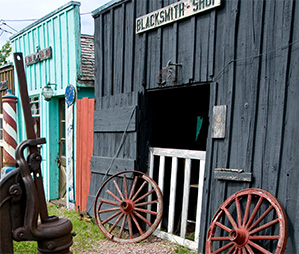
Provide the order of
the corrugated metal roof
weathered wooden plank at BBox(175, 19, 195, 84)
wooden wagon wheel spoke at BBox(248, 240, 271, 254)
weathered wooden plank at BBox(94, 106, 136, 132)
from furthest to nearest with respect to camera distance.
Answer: the corrugated metal roof
weathered wooden plank at BBox(94, 106, 136, 132)
weathered wooden plank at BBox(175, 19, 195, 84)
wooden wagon wheel spoke at BBox(248, 240, 271, 254)

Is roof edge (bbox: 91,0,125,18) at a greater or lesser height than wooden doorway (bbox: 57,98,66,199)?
greater

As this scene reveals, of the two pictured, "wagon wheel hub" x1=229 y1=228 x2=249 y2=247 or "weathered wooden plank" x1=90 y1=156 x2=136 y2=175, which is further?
"weathered wooden plank" x1=90 y1=156 x2=136 y2=175

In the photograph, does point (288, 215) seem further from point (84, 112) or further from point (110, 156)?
point (84, 112)

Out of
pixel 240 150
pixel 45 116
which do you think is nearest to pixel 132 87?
pixel 240 150

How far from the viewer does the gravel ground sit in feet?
12.7

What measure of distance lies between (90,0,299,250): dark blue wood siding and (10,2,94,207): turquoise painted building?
197 cm

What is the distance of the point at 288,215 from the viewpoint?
9.11ft

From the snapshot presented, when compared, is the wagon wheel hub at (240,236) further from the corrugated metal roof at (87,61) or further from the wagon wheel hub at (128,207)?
the corrugated metal roof at (87,61)

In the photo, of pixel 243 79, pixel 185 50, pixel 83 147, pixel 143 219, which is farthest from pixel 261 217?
pixel 83 147

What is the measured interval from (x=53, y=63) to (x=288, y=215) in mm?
5778

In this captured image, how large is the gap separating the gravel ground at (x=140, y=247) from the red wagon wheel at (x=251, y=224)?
847 mm

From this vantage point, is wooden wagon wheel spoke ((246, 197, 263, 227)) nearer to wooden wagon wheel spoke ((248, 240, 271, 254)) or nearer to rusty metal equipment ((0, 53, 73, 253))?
wooden wagon wheel spoke ((248, 240, 271, 254))

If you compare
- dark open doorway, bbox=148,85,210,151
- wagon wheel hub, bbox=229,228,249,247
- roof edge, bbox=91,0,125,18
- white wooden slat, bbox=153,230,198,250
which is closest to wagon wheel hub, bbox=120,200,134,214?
white wooden slat, bbox=153,230,198,250

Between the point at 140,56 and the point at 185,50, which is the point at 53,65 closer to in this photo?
the point at 140,56
